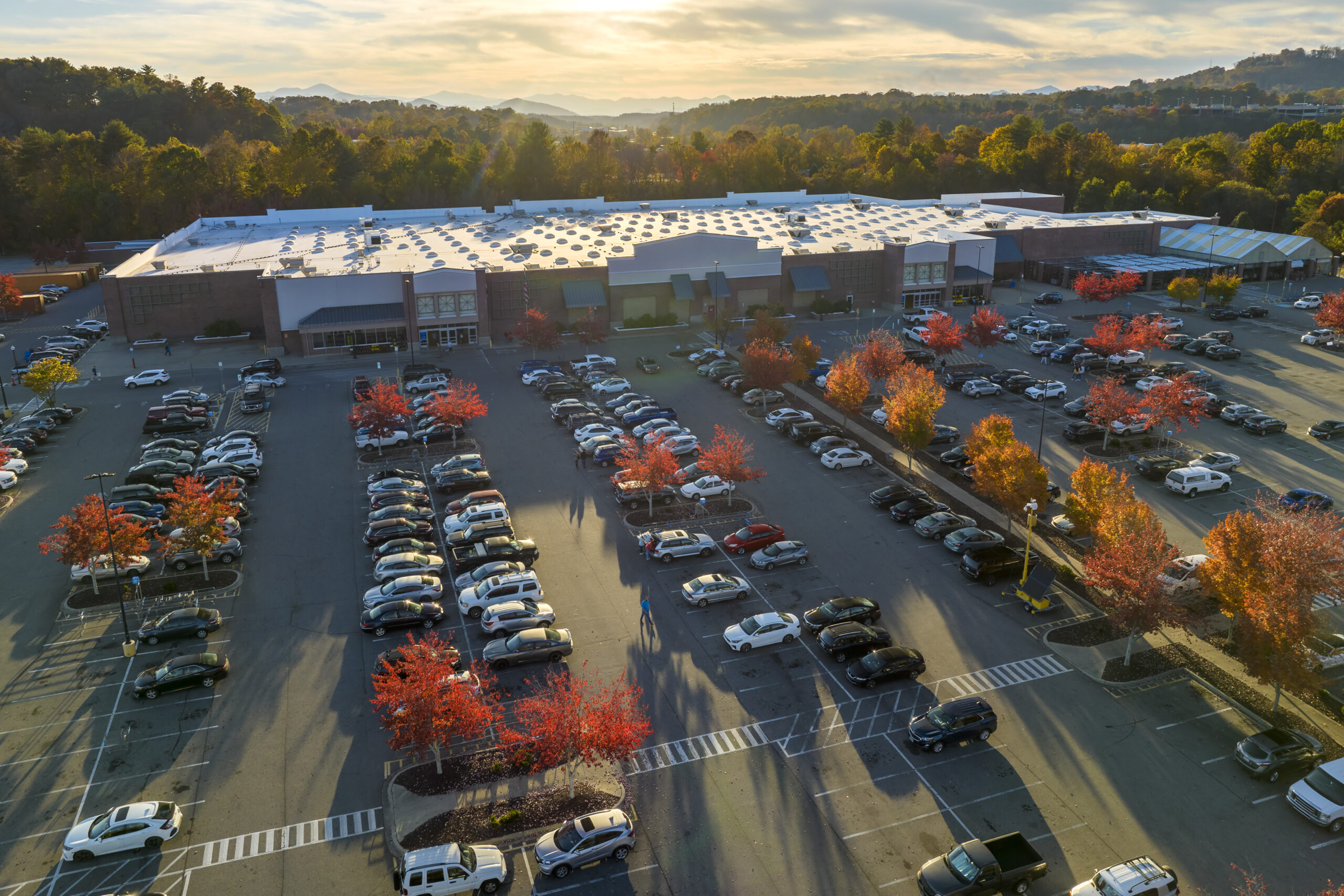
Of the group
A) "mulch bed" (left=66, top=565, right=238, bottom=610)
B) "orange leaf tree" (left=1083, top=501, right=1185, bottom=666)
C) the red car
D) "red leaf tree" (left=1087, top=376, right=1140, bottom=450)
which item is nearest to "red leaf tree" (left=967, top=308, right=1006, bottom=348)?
"red leaf tree" (left=1087, top=376, right=1140, bottom=450)

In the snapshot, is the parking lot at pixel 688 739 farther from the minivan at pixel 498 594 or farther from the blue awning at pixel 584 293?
the blue awning at pixel 584 293

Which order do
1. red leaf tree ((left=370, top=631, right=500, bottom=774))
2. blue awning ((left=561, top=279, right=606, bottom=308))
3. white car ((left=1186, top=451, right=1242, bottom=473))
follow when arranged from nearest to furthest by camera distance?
red leaf tree ((left=370, top=631, right=500, bottom=774)) → white car ((left=1186, top=451, right=1242, bottom=473)) → blue awning ((left=561, top=279, right=606, bottom=308))

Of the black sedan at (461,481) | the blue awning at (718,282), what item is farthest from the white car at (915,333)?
the black sedan at (461,481)

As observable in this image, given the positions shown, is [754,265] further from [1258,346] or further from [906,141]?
[906,141]

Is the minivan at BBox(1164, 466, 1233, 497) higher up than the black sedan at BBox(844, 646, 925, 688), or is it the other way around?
the minivan at BBox(1164, 466, 1233, 497)

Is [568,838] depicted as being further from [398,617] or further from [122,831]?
[398,617]

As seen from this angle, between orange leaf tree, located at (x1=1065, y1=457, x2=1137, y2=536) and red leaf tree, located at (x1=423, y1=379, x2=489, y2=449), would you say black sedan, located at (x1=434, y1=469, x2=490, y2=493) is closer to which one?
red leaf tree, located at (x1=423, y1=379, x2=489, y2=449)
